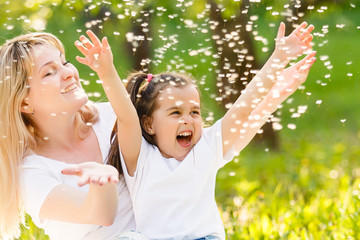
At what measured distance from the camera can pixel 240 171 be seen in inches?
197

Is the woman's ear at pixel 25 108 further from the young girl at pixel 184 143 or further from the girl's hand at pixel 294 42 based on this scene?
the girl's hand at pixel 294 42

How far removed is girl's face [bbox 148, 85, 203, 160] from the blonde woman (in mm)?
228

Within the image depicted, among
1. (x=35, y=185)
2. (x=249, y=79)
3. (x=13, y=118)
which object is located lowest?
(x=249, y=79)

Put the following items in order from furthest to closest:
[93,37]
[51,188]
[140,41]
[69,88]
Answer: [140,41], [69,88], [51,188], [93,37]

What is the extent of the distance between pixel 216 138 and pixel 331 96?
200 inches

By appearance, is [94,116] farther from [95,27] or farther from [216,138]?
[95,27]

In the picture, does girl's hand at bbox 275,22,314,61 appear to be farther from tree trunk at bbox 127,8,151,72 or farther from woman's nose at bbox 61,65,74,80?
tree trunk at bbox 127,8,151,72

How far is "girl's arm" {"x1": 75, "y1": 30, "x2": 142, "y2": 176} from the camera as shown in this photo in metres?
2.31

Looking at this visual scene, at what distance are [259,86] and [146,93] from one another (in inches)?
17.6

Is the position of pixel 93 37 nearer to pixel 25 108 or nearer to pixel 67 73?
pixel 67 73

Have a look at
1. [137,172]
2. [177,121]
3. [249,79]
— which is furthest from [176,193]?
[249,79]

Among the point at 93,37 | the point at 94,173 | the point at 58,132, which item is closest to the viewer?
the point at 94,173

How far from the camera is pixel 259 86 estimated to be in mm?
2516

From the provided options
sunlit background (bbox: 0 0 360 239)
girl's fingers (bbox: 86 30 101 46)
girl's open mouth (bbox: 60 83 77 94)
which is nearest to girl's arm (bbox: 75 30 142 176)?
girl's fingers (bbox: 86 30 101 46)
